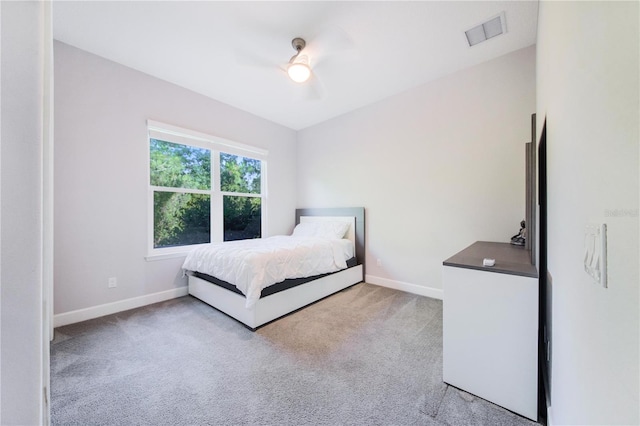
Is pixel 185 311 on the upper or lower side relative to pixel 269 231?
lower

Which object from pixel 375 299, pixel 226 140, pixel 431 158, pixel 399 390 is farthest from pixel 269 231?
pixel 399 390

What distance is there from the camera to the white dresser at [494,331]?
1.38 meters

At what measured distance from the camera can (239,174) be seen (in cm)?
411

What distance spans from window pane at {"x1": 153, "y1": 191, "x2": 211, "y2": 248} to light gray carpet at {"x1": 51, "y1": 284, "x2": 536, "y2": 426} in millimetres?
989

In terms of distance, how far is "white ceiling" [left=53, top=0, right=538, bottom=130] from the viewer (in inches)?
81.4

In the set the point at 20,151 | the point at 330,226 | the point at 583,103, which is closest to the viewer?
the point at 20,151

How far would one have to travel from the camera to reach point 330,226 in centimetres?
405

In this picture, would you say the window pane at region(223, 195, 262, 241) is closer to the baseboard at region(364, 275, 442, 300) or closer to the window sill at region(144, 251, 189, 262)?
the window sill at region(144, 251, 189, 262)

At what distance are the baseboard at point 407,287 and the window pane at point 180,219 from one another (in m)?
2.57

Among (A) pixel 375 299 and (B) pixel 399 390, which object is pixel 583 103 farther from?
(A) pixel 375 299

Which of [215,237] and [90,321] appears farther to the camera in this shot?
[215,237]

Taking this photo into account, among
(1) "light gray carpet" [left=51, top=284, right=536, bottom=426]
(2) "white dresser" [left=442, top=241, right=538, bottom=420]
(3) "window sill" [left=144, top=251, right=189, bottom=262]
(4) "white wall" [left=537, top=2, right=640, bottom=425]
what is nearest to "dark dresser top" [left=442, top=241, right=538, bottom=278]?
(2) "white dresser" [left=442, top=241, right=538, bottom=420]

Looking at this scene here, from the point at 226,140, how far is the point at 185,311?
2446 mm

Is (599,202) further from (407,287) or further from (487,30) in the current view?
(407,287)
